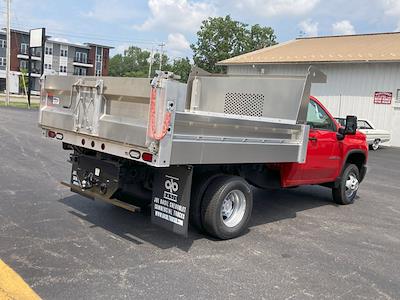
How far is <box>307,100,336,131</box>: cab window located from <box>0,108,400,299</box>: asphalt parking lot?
1.47 m

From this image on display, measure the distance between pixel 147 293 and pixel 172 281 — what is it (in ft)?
1.16

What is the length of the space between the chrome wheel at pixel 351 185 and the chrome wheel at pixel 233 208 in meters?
3.23

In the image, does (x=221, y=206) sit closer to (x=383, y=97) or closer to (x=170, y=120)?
(x=170, y=120)

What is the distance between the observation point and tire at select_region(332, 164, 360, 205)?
8016 millimetres

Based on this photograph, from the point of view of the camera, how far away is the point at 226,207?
565 centimetres

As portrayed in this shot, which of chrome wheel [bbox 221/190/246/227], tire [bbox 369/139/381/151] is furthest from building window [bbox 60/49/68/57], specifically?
chrome wheel [bbox 221/190/246/227]

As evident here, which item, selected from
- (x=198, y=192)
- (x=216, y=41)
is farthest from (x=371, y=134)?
(x=216, y=41)

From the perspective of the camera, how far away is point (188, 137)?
461 centimetres

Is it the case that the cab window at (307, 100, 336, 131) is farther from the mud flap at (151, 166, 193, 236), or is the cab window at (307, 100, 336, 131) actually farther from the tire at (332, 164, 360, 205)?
the mud flap at (151, 166, 193, 236)

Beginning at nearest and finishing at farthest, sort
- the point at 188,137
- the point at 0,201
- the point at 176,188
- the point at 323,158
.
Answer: the point at 188,137
the point at 176,188
the point at 0,201
the point at 323,158

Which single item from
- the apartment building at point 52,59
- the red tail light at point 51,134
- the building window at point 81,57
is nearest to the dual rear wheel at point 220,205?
the red tail light at point 51,134

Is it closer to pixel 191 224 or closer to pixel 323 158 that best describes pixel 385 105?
pixel 323 158

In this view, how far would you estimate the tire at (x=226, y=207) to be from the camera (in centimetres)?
532

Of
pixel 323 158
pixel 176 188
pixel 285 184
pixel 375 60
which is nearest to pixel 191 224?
pixel 176 188
